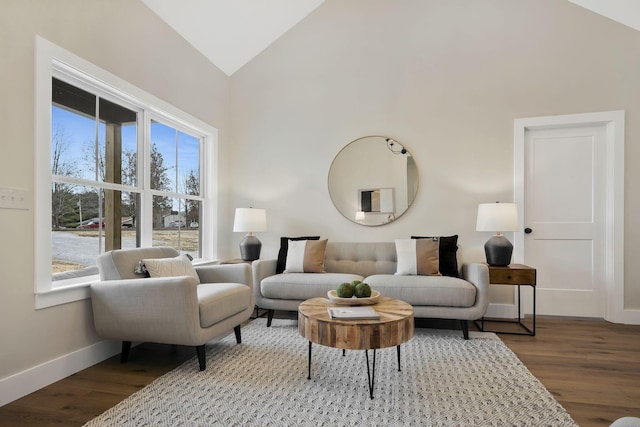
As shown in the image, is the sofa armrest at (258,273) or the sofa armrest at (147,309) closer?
the sofa armrest at (147,309)

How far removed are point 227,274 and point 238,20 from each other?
268cm

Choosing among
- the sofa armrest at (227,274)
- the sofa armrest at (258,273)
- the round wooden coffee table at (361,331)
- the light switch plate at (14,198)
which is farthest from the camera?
the sofa armrest at (258,273)

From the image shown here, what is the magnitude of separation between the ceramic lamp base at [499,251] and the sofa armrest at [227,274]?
2.19 metres

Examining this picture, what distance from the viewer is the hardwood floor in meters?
1.73

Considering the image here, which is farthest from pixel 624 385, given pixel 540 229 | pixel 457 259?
pixel 540 229

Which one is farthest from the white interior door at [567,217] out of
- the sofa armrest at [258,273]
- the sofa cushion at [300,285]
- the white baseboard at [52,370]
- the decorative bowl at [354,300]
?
the white baseboard at [52,370]

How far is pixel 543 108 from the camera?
3.51 m

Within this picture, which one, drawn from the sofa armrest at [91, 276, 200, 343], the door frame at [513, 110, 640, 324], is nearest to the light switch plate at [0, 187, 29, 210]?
the sofa armrest at [91, 276, 200, 343]

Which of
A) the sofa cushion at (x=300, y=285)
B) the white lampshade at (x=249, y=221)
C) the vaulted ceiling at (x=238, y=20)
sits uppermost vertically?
the vaulted ceiling at (x=238, y=20)

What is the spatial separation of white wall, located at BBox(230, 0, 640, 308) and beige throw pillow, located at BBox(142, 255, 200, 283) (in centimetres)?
153

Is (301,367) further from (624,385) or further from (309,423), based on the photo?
(624,385)

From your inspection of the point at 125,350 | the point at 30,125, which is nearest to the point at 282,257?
the point at 125,350

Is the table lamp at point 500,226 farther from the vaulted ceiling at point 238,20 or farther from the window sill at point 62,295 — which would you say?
the window sill at point 62,295

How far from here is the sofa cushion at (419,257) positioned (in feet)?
10.3
